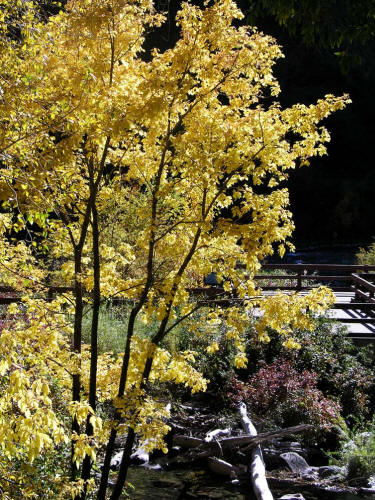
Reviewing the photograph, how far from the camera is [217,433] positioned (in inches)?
308

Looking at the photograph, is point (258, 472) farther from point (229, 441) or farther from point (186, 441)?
point (186, 441)

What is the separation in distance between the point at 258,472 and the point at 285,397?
2.15m

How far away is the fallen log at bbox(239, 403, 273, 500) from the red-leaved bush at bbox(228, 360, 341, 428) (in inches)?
29.5

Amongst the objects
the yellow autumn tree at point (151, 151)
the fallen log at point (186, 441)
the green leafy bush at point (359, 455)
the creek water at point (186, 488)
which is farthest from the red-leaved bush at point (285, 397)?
the yellow autumn tree at point (151, 151)

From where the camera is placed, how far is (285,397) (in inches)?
343

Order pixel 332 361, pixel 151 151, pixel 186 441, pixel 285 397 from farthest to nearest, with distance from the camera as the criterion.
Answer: pixel 332 361, pixel 285 397, pixel 186 441, pixel 151 151

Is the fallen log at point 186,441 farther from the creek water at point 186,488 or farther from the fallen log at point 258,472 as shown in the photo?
the fallen log at point 258,472

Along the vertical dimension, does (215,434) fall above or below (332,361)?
below


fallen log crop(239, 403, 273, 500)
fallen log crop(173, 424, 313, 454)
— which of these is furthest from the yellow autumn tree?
fallen log crop(173, 424, 313, 454)

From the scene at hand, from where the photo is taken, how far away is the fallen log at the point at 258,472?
6250mm

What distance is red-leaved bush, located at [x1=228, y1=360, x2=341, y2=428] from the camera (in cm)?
834

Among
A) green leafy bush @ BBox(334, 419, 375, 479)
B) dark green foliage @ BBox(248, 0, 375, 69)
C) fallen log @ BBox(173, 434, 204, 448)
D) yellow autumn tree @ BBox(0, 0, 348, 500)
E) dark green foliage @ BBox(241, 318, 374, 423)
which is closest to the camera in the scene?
yellow autumn tree @ BBox(0, 0, 348, 500)

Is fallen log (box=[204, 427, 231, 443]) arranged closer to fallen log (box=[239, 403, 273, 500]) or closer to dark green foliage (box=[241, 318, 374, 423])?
fallen log (box=[239, 403, 273, 500])

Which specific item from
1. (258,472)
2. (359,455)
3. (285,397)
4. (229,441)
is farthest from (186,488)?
(285,397)
